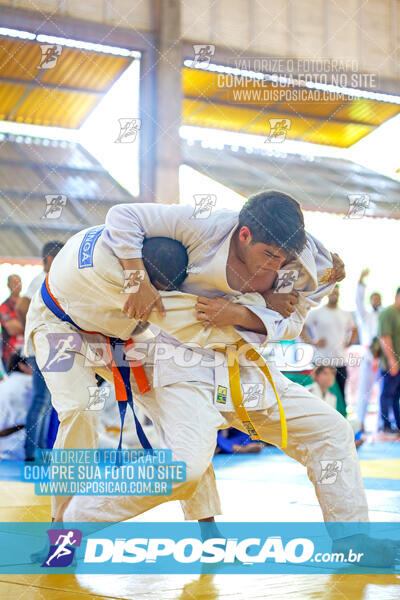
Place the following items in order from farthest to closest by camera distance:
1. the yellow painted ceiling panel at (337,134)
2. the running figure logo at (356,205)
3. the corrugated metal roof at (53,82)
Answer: the yellow painted ceiling panel at (337,134) < the corrugated metal roof at (53,82) < the running figure logo at (356,205)

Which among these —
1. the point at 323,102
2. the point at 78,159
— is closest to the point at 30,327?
the point at 78,159

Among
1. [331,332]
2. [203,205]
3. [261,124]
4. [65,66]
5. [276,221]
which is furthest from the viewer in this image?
[261,124]

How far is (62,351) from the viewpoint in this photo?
2105mm

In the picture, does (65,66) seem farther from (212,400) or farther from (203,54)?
(212,400)

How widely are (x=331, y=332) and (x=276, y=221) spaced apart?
11.5 ft

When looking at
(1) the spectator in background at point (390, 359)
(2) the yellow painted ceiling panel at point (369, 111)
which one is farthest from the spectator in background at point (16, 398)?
(2) the yellow painted ceiling panel at point (369, 111)

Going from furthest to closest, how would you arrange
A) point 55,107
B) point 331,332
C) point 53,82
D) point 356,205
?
point 55,107, point 53,82, point 331,332, point 356,205

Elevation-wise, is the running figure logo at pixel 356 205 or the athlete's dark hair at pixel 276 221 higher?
the running figure logo at pixel 356 205

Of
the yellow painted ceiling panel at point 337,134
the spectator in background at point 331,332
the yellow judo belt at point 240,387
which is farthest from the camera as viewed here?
the yellow painted ceiling panel at point 337,134

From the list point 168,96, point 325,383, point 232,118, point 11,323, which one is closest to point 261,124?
point 232,118

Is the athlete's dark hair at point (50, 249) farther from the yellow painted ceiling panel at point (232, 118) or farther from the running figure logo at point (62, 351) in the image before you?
the yellow painted ceiling panel at point (232, 118)

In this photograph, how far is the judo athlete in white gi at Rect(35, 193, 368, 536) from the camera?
1.82m

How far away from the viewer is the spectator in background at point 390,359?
561cm

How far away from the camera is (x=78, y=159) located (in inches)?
297
